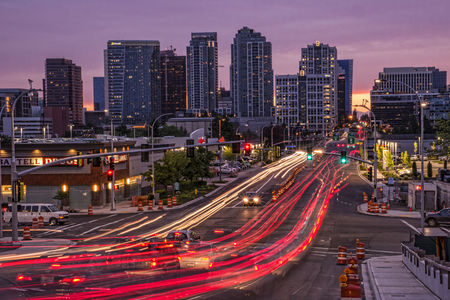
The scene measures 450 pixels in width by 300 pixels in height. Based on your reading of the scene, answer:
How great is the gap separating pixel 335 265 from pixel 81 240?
1737cm

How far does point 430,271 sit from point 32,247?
22.5m

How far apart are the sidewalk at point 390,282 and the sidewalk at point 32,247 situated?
17.3 meters

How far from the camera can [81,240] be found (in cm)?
3500

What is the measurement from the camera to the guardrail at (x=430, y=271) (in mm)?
17359

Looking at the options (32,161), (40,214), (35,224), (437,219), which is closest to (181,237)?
(35,224)

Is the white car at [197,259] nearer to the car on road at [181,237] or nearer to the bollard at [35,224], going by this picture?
the car on road at [181,237]

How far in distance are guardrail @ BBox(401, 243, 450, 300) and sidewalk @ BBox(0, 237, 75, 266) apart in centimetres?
1893

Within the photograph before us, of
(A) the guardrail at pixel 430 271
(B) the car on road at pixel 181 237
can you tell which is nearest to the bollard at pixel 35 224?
(B) the car on road at pixel 181 237

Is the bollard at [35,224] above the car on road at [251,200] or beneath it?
beneath

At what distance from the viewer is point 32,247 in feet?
104

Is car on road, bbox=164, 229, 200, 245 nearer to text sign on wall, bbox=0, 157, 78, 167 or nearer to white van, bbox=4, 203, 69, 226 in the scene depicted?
white van, bbox=4, 203, 69, 226

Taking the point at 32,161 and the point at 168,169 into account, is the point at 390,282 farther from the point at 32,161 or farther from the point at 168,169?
the point at 32,161

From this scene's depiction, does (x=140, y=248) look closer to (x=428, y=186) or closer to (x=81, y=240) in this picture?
(x=81, y=240)

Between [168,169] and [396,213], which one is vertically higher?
[168,169]
